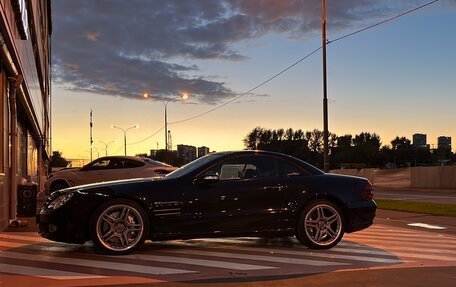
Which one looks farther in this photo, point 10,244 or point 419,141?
point 419,141

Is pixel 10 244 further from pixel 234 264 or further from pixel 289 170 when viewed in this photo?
pixel 289 170

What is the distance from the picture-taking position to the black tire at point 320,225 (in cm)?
841

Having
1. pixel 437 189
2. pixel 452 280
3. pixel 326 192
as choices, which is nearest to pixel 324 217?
pixel 326 192

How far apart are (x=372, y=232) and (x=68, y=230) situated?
6332mm

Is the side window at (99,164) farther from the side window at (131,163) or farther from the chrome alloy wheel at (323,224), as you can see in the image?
the chrome alloy wheel at (323,224)

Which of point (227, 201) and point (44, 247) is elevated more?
point (227, 201)

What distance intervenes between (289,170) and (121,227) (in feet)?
9.12

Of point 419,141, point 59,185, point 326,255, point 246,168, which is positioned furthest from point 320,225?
point 419,141

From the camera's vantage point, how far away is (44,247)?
846 cm

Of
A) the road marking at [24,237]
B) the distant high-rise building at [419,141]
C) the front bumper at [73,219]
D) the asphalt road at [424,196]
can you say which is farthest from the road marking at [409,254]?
the distant high-rise building at [419,141]

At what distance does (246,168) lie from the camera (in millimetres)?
8508

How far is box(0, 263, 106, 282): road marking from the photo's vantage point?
6.42 metres

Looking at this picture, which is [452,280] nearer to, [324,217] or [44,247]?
[324,217]

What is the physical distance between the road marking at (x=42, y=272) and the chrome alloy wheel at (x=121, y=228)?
1.07 metres
